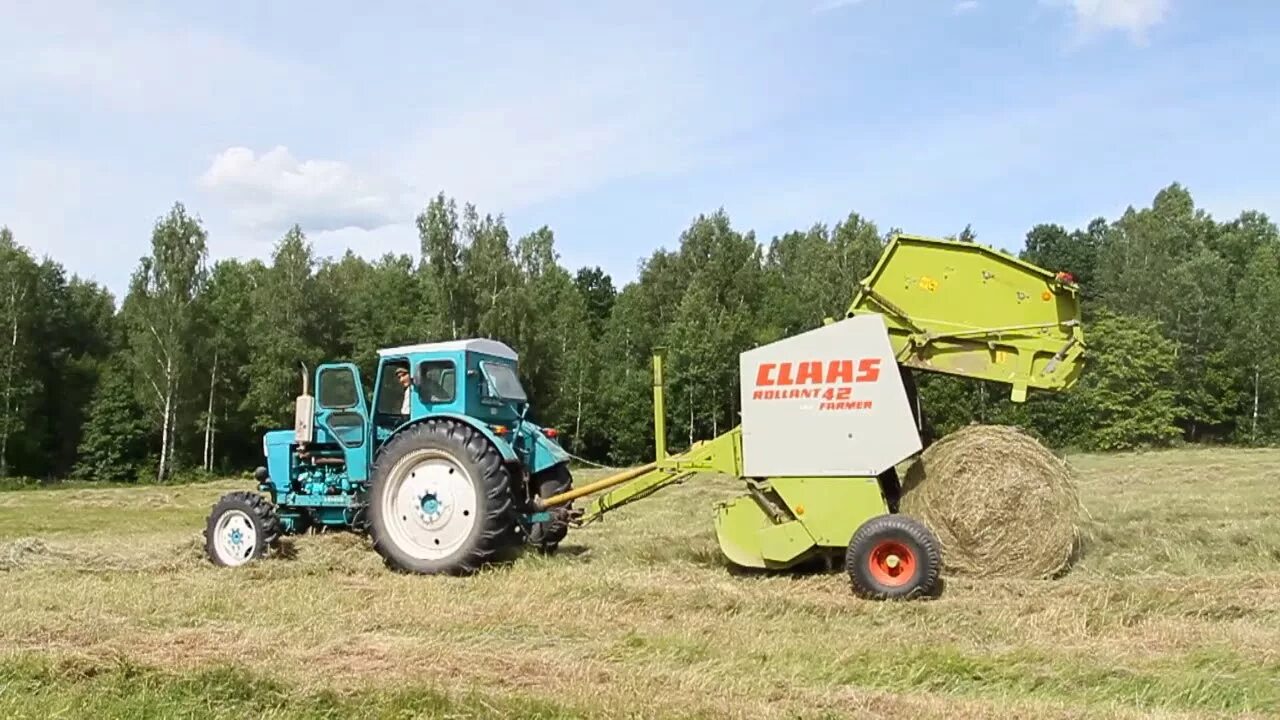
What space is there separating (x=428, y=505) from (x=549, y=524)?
48.3 inches

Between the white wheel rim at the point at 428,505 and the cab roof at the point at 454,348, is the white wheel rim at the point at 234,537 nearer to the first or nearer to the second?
the white wheel rim at the point at 428,505

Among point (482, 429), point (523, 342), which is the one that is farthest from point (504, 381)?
point (523, 342)

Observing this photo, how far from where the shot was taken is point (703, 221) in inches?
1812

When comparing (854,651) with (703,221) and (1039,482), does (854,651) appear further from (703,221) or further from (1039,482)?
(703,221)

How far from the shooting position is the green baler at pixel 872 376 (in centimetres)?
809

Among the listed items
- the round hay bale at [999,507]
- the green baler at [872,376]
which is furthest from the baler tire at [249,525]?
the round hay bale at [999,507]

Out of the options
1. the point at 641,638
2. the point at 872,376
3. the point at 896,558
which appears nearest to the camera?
the point at 641,638

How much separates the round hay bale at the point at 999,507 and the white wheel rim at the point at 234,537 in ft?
19.3

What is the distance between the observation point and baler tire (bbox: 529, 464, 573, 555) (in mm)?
10078

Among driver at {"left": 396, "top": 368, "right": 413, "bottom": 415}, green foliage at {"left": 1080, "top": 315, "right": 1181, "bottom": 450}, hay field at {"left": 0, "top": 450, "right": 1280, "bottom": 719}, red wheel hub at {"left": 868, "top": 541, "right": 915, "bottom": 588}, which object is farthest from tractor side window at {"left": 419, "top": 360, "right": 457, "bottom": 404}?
green foliage at {"left": 1080, "top": 315, "right": 1181, "bottom": 450}

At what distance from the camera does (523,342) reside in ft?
129

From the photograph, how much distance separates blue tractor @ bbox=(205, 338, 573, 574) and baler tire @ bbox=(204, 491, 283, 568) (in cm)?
1

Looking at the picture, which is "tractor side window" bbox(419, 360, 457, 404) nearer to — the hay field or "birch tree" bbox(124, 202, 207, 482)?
the hay field

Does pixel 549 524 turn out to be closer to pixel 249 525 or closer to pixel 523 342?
pixel 249 525
